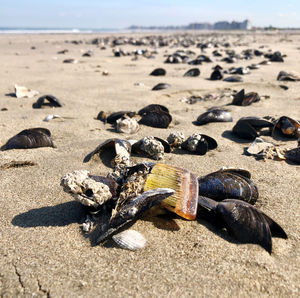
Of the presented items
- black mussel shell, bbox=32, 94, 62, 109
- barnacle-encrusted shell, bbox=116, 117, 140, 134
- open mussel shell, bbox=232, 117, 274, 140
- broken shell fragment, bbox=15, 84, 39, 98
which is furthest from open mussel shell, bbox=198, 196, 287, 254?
broken shell fragment, bbox=15, 84, 39, 98

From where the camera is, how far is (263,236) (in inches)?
81.9

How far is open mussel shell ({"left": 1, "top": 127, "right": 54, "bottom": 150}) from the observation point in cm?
374

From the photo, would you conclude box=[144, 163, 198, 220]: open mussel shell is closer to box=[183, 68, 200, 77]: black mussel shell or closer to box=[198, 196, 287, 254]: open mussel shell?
box=[198, 196, 287, 254]: open mussel shell

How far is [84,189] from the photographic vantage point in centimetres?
223

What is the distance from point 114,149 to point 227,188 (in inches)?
60.9

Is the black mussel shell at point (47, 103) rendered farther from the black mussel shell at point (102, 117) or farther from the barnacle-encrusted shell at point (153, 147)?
the barnacle-encrusted shell at point (153, 147)

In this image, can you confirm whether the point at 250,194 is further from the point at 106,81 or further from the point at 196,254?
the point at 106,81

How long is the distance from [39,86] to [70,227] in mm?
6271

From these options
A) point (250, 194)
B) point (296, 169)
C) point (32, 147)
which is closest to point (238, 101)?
point (296, 169)

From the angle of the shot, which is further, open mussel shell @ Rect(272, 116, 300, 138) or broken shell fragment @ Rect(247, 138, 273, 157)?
open mussel shell @ Rect(272, 116, 300, 138)

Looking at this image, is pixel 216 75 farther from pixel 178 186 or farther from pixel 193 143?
pixel 178 186

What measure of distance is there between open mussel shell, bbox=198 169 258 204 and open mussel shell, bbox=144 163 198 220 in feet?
0.64

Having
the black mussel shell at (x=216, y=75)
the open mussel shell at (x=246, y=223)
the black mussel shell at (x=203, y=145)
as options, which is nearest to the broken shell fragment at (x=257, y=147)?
the black mussel shell at (x=203, y=145)

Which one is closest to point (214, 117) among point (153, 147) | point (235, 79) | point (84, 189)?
point (153, 147)
